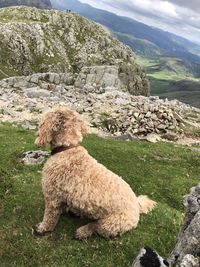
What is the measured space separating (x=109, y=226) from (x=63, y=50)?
144663 mm

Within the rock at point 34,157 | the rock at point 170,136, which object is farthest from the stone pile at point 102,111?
the rock at point 34,157

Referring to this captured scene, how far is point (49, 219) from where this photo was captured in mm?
14758

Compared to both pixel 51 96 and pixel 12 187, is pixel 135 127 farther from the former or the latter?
pixel 12 187

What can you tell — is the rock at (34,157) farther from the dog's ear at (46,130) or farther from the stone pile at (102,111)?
the stone pile at (102,111)

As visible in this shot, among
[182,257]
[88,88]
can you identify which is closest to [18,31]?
[88,88]

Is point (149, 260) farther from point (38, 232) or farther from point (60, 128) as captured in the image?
point (60, 128)

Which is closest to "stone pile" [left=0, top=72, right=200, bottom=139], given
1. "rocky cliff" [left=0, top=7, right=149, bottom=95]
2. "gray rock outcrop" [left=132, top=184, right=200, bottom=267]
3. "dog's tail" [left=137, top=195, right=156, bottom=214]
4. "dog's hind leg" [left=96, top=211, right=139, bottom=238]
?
"dog's tail" [left=137, top=195, right=156, bottom=214]

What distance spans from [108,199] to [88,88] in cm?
6159

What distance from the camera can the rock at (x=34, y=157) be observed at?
2548 cm

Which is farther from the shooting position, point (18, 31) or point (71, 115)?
point (18, 31)

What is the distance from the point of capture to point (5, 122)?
42.9 m

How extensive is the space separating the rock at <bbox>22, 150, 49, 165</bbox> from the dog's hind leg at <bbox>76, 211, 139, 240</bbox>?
11388 mm

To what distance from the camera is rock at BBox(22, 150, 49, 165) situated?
2548 centimetres

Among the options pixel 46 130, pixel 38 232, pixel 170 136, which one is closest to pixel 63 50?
pixel 170 136
